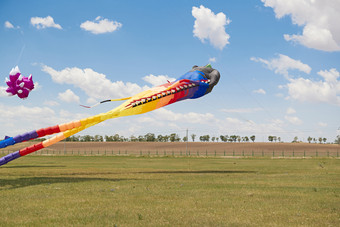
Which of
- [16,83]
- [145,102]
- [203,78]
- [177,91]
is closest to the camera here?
[16,83]

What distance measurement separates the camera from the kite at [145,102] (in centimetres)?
2192

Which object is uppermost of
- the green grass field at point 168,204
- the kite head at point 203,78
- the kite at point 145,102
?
the kite head at point 203,78

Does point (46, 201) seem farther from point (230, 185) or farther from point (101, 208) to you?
point (230, 185)

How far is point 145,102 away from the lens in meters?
26.0

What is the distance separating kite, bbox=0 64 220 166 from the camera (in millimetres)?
21922

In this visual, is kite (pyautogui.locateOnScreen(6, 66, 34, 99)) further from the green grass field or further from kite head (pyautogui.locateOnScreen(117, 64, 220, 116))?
kite head (pyautogui.locateOnScreen(117, 64, 220, 116))

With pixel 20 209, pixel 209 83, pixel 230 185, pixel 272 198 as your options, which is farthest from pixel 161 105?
pixel 20 209

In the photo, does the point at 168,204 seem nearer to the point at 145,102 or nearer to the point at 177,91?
the point at 145,102

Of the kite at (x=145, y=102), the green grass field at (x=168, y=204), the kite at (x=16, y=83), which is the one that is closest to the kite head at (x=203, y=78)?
the kite at (x=145, y=102)

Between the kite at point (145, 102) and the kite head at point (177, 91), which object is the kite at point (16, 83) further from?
the kite head at point (177, 91)

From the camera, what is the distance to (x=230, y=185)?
65.7 ft

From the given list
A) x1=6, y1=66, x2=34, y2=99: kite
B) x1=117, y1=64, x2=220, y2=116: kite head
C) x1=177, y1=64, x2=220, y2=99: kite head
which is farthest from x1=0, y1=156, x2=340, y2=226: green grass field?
x1=177, y1=64, x2=220, y2=99: kite head

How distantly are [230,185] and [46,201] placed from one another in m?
10.5

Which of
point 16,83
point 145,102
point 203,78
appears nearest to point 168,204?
point 145,102
